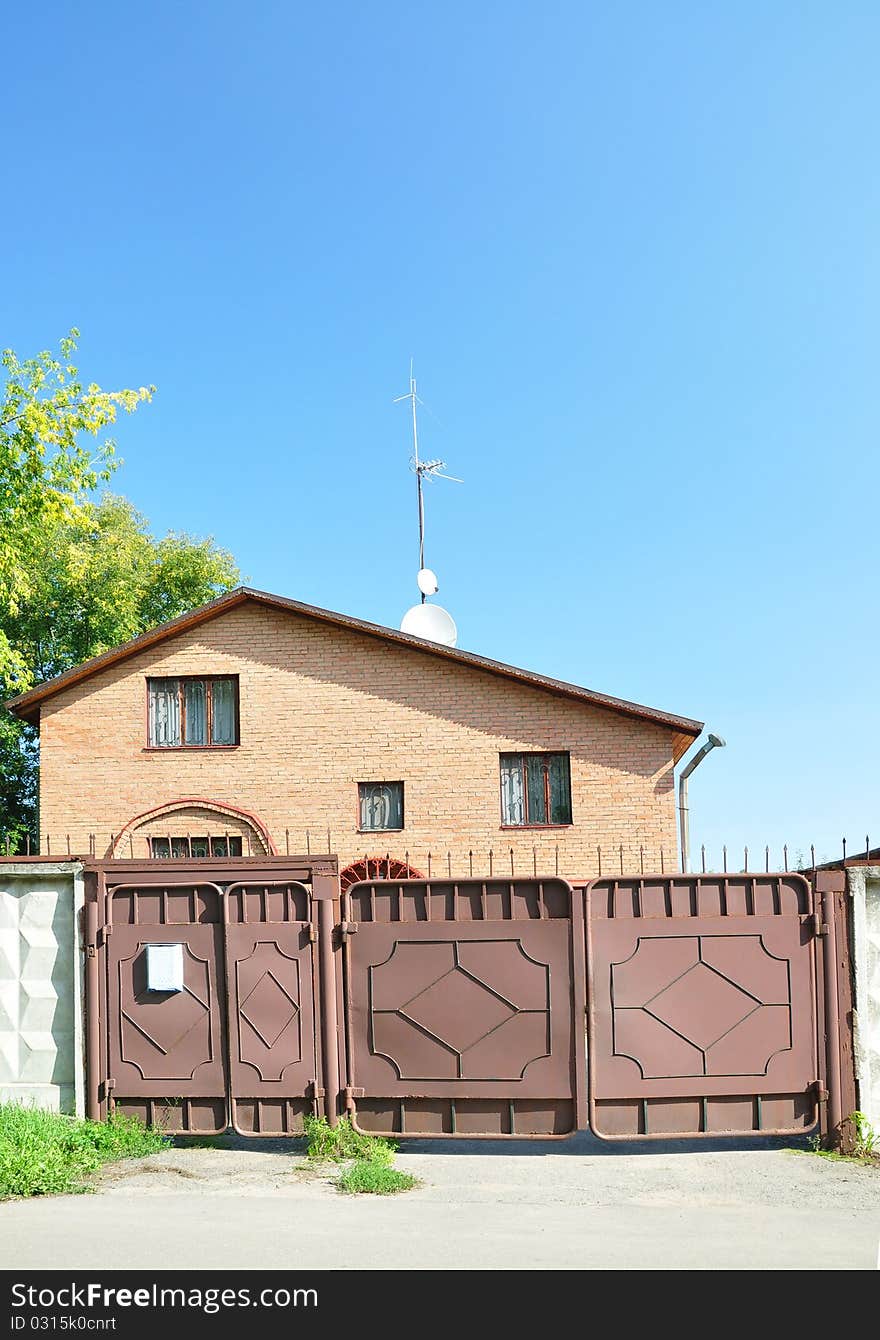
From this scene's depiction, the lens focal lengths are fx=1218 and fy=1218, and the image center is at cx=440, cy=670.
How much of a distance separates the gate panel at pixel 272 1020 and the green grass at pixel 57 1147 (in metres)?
0.85

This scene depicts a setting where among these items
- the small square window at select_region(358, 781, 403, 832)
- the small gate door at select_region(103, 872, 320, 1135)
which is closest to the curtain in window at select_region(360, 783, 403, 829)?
the small square window at select_region(358, 781, 403, 832)

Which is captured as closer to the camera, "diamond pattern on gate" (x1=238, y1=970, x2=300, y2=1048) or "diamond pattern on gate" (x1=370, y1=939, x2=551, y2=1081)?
"diamond pattern on gate" (x1=370, y1=939, x2=551, y2=1081)

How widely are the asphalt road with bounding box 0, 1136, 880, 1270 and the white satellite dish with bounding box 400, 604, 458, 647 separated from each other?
1627 centimetres

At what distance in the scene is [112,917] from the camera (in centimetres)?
1016

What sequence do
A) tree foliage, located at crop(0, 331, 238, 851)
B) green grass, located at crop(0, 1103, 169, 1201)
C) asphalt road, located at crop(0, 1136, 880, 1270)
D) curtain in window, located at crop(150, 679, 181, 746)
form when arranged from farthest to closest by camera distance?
tree foliage, located at crop(0, 331, 238, 851) < curtain in window, located at crop(150, 679, 181, 746) < green grass, located at crop(0, 1103, 169, 1201) < asphalt road, located at crop(0, 1136, 880, 1270)

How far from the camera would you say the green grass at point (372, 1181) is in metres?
8.48

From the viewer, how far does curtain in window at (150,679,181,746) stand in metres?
24.0

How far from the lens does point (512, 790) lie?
75.5 ft

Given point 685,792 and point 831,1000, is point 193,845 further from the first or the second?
point 831,1000

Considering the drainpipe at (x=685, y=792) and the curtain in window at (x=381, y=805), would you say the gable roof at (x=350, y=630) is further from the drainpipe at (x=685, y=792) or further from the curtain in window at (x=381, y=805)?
the curtain in window at (x=381, y=805)

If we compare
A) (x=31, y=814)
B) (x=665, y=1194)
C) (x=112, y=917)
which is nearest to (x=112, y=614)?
(x=31, y=814)

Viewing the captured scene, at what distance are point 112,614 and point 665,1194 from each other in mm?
34700

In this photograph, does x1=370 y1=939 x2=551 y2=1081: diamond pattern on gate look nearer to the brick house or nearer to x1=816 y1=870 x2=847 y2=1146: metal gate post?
x1=816 y1=870 x2=847 y2=1146: metal gate post
